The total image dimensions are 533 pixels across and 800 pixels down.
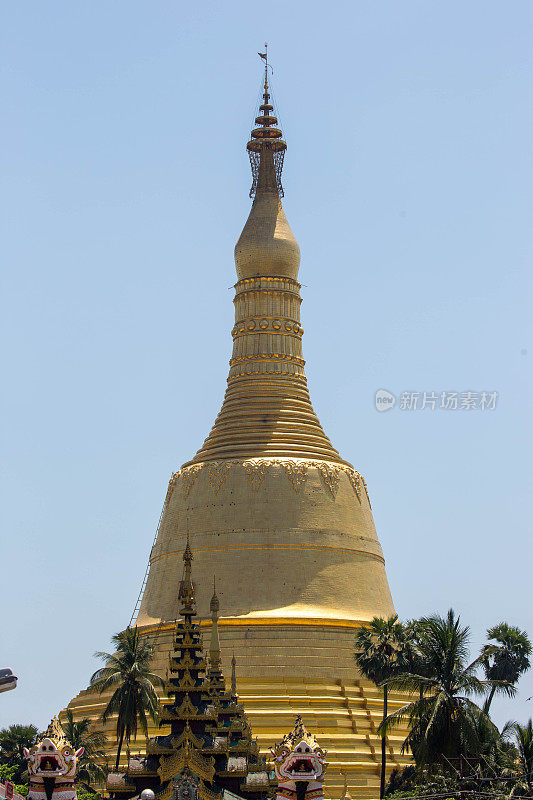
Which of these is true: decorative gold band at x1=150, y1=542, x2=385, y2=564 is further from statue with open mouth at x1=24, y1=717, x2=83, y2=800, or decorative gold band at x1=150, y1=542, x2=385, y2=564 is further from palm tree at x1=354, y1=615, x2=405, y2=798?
statue with open mouth at x1=24, y1=717, x2=83, y2=800

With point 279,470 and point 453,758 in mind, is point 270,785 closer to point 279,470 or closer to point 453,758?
point 453,758

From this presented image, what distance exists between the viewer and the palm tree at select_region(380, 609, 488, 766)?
46562 millimetres

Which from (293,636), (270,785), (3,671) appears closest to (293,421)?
(293,636)

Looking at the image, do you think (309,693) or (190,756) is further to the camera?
(309,693)

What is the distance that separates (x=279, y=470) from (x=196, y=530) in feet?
15.5

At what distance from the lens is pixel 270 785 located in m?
49.8

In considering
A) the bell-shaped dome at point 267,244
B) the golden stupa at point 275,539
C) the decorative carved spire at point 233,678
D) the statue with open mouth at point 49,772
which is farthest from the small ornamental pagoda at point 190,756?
the bell-shaped dome at point 267,244

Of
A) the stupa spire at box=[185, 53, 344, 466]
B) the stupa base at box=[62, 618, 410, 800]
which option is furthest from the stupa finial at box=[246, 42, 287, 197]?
the stupa base at box=[62, 618, 410, 800]

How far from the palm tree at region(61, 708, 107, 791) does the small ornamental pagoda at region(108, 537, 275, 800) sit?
7.34 m

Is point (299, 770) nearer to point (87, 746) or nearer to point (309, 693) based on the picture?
point (87, 746)

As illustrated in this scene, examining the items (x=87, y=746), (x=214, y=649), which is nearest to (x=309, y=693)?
(x=214, y=649)

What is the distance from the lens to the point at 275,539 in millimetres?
71688

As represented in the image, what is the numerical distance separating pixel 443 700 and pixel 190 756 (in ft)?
25.0

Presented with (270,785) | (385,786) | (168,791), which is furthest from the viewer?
(385,786)
